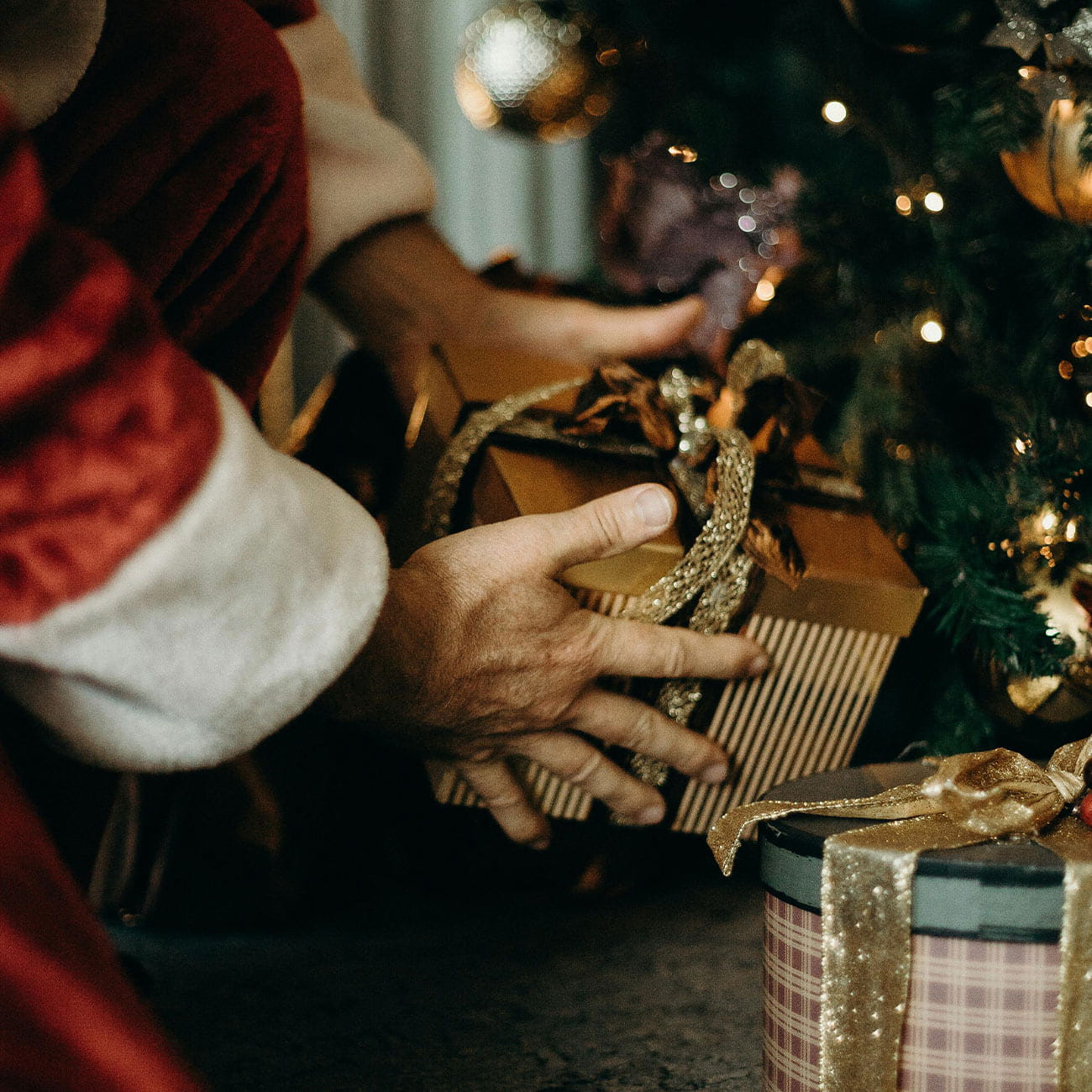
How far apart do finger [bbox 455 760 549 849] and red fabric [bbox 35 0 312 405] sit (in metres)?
0.27

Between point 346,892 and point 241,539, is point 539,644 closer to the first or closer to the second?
point 241,539

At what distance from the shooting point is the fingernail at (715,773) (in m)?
0.60

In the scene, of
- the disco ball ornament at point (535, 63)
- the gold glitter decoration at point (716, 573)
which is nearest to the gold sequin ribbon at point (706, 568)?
the gold glitter decoration at point (716, 573)

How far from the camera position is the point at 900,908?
15.3 inches

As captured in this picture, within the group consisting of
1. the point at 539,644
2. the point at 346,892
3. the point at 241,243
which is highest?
the point at 241,243

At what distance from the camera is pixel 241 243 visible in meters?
0.59

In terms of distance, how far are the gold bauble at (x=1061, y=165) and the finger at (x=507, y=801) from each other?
1.51 feet

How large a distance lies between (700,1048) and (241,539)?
1.35ft

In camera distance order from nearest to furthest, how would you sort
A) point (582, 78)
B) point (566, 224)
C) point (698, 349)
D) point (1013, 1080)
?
point (1013, 1080)
point (698, 349)
point (582, 78)
point (566, 224)

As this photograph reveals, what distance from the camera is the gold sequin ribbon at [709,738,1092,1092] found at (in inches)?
14.9

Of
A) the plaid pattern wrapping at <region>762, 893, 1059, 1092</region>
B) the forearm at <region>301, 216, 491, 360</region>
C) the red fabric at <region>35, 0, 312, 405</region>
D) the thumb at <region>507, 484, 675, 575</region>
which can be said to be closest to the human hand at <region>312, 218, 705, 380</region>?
the forearm at <region>301, 216, 491, 360</region>

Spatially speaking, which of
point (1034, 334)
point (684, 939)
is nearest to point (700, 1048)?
point (684, 939)

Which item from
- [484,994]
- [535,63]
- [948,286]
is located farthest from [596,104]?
[484,994]

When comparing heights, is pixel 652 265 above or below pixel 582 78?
below
